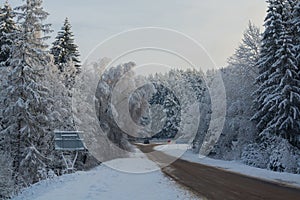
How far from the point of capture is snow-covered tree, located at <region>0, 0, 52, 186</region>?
22797mm

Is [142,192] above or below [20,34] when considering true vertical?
below

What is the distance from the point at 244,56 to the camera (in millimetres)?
31750

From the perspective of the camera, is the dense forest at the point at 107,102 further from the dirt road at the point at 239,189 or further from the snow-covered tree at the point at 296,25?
the dirt road at the point at 239,189

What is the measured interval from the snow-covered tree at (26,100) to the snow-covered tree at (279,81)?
51.2 ft

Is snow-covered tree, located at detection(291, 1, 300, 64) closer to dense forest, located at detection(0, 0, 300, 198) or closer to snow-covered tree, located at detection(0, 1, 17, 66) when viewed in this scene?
dense forest, located at detection(0, 0, 300, 198)

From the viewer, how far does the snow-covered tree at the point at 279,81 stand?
23281mm

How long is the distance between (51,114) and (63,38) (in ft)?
81.0

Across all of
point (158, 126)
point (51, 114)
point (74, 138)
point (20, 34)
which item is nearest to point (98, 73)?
point (51, 114)

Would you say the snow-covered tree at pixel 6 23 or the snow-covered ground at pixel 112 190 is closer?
the snow-covered ground at pixel 112 190

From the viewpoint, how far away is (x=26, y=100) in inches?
907

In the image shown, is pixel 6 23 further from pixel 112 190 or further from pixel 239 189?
pixel 239 189

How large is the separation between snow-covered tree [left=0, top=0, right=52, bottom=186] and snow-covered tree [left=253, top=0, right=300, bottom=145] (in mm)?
15599

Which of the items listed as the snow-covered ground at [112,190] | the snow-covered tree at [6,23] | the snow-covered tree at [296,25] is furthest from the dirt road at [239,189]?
the snow-covered tree at [6,23]

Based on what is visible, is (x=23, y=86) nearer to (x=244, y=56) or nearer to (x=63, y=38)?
(x=244, y=56)
